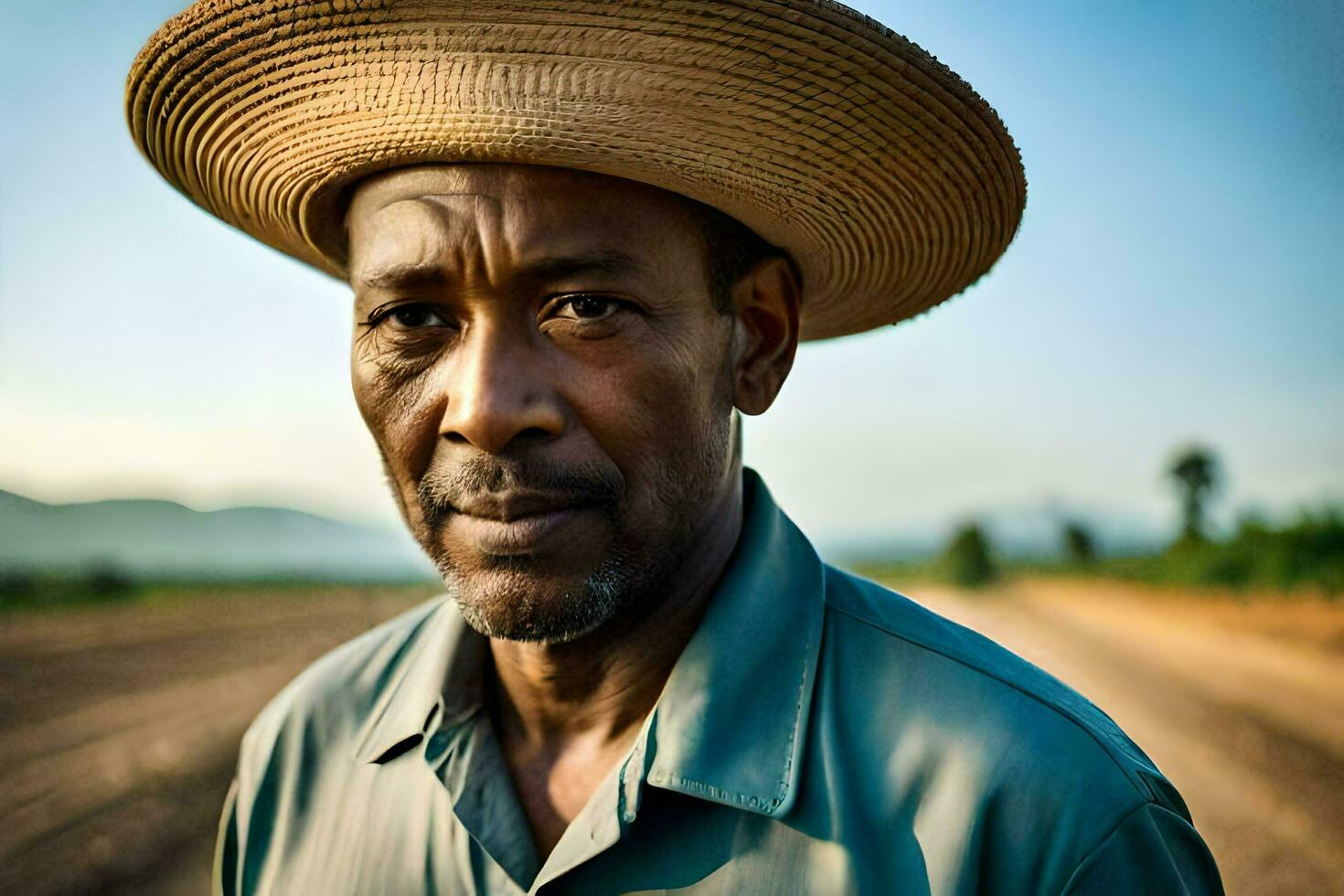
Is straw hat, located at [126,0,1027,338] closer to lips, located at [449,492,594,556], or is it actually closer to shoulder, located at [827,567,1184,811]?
lips, located at [449,492,594,556]

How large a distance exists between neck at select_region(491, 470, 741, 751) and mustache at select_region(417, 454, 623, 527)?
27 centimetres

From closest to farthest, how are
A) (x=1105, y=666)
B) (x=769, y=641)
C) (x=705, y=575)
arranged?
(x=769, y=641)
(x=705, y=575)
(x=1105, y=666)

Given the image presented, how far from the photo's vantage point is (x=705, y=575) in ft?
6.38

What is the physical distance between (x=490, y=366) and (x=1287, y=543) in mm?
23497

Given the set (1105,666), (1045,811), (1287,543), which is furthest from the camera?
(1287,543)

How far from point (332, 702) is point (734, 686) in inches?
36.8

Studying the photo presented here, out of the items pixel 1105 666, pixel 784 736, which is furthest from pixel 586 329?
pixel 1105 666

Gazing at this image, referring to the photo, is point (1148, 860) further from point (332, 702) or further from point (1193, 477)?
point (1193, 477)

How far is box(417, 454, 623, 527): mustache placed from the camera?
1646 millimetres

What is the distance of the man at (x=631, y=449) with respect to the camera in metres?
1.54

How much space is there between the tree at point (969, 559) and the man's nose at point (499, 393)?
2825 centimetres

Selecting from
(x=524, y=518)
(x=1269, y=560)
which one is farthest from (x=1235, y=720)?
(x=524, y=518)

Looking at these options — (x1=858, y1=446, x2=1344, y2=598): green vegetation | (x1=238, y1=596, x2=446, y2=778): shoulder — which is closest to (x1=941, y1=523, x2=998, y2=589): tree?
(x1=858, y1=446, x2=1344, y2=598): green vegetation

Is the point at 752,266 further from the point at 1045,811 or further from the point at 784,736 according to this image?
the point at 1045,811
